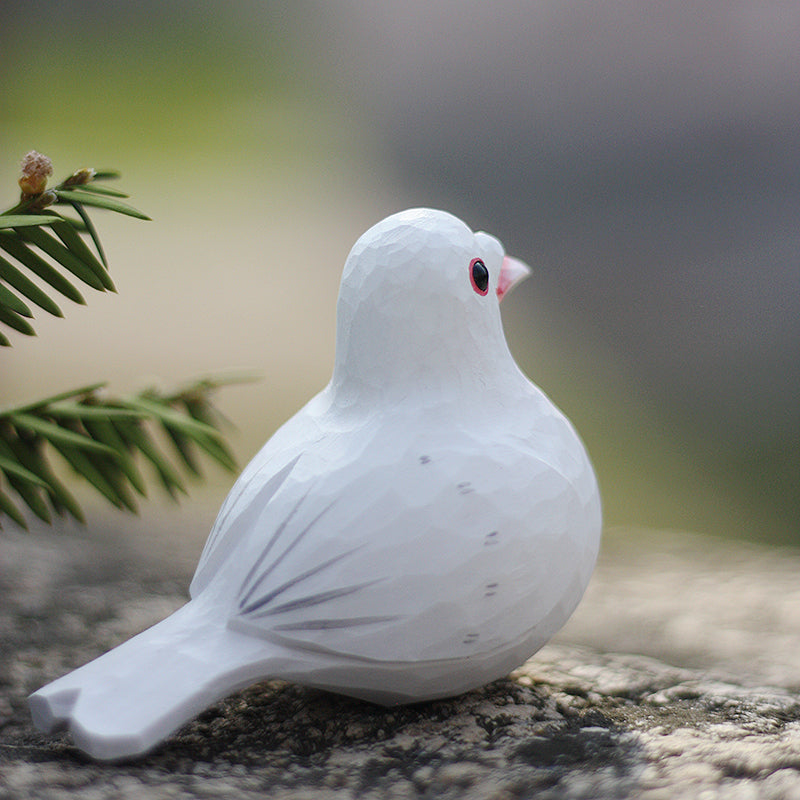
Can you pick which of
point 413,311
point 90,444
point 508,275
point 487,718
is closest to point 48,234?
point 90,444

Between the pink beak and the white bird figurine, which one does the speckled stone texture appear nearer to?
the white bird figurine

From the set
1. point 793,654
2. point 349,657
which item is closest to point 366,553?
point 349,657

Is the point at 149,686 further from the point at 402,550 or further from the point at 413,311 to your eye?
the point at 413,311

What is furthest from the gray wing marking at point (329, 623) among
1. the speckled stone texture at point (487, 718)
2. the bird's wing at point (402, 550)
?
the speckled stone texture at point (487, 718)

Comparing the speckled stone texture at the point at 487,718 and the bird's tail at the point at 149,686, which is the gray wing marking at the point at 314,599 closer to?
the bird's tail at the point at 149,686

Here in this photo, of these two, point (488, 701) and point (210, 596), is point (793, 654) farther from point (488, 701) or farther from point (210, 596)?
point (210, 596)

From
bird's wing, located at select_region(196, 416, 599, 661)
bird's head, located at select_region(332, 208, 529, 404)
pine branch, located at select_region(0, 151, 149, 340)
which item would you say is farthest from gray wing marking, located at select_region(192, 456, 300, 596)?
pine branch, located at select_region(0, 151, 149, 340)
